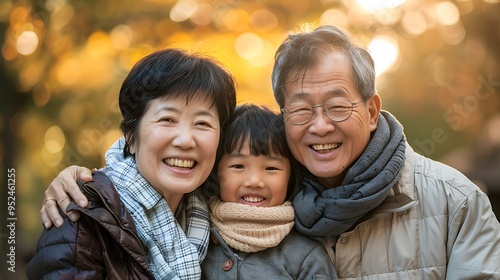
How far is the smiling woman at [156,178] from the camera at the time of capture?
7.28 feet

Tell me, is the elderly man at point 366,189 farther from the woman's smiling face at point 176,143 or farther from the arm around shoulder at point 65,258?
the arm around shoulder at point 65,258

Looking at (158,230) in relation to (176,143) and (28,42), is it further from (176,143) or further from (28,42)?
(28,42)

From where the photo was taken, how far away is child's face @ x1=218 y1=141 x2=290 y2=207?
2.65m

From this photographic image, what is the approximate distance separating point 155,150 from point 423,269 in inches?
48.6

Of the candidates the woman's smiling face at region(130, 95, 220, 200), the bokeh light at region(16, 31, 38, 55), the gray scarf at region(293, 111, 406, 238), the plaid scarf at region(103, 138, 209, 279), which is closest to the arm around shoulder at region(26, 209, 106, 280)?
the plaid scarf at region(103, 138, 209, 279)

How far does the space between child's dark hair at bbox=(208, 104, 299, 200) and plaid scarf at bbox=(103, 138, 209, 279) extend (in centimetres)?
38

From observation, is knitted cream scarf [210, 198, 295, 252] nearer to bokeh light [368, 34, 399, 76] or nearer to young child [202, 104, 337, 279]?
young child [202, 104, 337, 279]

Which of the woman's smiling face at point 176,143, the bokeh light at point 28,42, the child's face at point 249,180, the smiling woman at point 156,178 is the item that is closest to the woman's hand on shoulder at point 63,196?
the smiling woman at point 156,178

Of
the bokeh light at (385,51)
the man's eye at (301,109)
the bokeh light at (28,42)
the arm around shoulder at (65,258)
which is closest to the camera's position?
the arm around shoulder at (65,258)

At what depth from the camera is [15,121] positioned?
498 cm

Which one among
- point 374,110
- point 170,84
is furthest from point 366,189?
point 170,84

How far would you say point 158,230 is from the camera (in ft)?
8.00

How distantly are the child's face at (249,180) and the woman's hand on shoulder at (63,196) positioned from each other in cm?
58

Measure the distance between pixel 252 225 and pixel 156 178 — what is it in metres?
0.45
